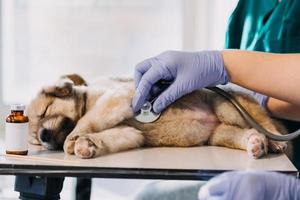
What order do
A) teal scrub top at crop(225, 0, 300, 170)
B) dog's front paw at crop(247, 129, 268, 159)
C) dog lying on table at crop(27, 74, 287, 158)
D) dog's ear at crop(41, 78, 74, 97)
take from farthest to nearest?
1. teal scrub top at crop(225, 0, 300, 170)
2. dog's ear at crop(41, 78, 74, 97)
3. dog lying on table at crop(27, 74, 287, 158)
4. dog's front paw at crop(247, 129, 268, 159)

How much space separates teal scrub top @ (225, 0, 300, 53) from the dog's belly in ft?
1.45

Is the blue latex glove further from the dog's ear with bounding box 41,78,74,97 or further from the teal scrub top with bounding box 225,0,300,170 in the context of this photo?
the teal scrub top with bounding box 225,0,300,170

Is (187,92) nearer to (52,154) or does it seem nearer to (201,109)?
(201,109)

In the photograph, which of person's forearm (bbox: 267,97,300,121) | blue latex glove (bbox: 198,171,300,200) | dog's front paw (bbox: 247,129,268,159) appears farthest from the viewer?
person's forearm (bbox: 267,97,300,121)

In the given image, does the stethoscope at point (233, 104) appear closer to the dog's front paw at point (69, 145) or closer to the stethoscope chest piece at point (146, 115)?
the stethoscope chest piece at point (146, 115)

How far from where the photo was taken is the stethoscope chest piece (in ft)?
4.27

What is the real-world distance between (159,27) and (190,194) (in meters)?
1.29

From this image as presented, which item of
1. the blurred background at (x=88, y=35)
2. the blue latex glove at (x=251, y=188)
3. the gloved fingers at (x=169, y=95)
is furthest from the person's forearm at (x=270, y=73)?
the blurred background at (x=88, y=35)

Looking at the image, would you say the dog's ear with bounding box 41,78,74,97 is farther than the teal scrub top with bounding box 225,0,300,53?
No

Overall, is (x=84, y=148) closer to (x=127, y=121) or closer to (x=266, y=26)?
(x=127, y=121)

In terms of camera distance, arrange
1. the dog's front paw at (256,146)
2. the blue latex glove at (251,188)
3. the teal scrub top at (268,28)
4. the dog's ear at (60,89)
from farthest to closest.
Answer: the teal scrub top at (268,28) < the dog's ear at (60,89) < the dog's front paw at (256,146) < the blue latex glove at (251,188)

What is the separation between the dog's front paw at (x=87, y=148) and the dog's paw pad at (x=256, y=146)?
12.7 inches

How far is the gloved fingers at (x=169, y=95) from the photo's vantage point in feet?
4.19

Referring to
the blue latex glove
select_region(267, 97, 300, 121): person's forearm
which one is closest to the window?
select_region(267, 97, 300, 121): person's forearm
